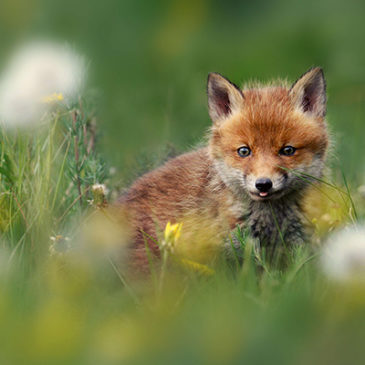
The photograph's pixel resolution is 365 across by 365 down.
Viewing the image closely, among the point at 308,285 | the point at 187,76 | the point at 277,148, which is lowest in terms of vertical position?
the point at 308,285

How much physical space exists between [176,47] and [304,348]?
817 cm

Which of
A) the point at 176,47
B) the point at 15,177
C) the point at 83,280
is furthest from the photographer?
the point at 176,47

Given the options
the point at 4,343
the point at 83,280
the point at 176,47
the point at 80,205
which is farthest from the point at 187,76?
the point at 4,343

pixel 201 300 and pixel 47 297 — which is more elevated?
pixel 201 300

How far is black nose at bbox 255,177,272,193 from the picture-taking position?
135 inches

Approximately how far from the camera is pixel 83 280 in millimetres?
3047

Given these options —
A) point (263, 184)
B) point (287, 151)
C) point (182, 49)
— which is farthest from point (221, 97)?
point (182, 49)

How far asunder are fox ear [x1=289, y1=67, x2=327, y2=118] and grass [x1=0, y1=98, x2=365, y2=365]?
1.50ft

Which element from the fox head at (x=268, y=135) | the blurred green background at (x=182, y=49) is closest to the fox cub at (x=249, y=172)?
→ the fox head at (x=268, y=135)

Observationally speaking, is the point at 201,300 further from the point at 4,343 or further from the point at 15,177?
the point at 15,177

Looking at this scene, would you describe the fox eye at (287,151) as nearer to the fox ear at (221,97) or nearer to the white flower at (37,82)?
the fox ear at (221,97)

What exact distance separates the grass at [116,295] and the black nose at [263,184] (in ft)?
0.85

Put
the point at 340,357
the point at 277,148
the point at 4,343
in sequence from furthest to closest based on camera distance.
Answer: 1. the point at 277,148
2. the point at 4,343
3. the point at 340,357

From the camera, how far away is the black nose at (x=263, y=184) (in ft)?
11.2
